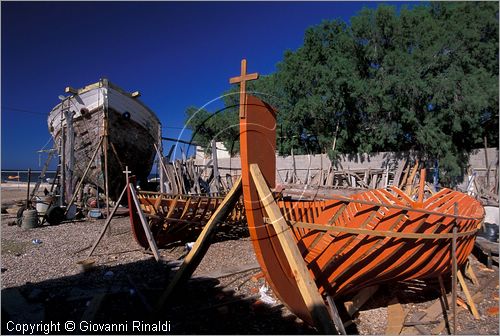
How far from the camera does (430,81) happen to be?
12102 mm

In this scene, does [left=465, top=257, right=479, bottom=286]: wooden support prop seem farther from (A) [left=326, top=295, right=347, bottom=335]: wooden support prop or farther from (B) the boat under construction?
(A) [left=326, top=295, right=347, bottom=335]: wooden support prop

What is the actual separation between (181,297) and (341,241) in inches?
91.6

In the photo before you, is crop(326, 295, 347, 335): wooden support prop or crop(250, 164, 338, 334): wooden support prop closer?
crop(250, 164, 338, 334): wooden support prop

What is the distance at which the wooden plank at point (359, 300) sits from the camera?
4.10 metres

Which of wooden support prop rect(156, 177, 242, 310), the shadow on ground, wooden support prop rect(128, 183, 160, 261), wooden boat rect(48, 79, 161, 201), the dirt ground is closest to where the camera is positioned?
the shadow on ground

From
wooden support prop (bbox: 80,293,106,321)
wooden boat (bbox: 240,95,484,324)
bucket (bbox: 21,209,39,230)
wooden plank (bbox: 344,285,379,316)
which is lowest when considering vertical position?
wooden plank (bbox: 344,285,379,316)

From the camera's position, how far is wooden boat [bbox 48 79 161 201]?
39.2ft

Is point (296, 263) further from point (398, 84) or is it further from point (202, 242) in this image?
point (398, 84)

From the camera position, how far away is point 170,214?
22.2ft

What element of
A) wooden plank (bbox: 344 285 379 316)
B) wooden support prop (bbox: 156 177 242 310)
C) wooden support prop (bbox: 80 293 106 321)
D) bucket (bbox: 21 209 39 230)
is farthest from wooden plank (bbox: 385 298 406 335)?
bucket (bbox: 21 209 39 230)

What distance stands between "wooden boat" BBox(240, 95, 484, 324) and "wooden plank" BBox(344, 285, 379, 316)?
0.43 metres

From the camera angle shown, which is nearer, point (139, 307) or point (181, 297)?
point (139, 307)

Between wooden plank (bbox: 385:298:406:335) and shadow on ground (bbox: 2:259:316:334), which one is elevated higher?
shadow on ground (bbox: 2:259:316:334)

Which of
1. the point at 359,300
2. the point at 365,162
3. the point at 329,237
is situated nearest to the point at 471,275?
the point at 359,300
